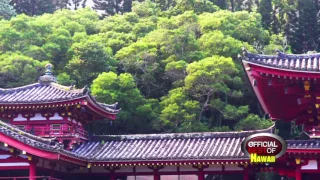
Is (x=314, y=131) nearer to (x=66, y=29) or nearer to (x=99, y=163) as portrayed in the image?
(x=99, y=163)

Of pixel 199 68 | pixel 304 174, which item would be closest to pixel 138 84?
pixel 199 68

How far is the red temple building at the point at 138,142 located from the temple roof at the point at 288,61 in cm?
3

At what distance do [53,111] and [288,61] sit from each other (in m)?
10.8

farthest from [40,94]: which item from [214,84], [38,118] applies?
[214,84]

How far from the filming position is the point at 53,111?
2312 cm

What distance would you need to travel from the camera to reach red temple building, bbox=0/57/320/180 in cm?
1586

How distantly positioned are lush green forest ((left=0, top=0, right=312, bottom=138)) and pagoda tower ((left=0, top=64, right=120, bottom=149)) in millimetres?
12160

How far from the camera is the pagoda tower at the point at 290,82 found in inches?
594

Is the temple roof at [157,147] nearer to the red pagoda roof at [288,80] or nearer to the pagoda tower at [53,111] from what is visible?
the pagoda tower at [53,111]

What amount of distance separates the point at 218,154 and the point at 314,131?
5234mm

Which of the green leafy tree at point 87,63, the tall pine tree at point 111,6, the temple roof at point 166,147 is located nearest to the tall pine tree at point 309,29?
the green leafy tree at point 87,63

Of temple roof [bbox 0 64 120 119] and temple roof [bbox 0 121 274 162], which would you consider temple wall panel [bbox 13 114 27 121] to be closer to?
temple roof [bbox 0 64 120 119]

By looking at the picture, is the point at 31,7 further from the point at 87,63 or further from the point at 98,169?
the point at 98,169

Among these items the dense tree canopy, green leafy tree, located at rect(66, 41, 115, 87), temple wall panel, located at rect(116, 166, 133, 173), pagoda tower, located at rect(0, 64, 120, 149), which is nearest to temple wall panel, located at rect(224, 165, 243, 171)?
temple wall panel, located at rect(116, 166, 133, 173)
